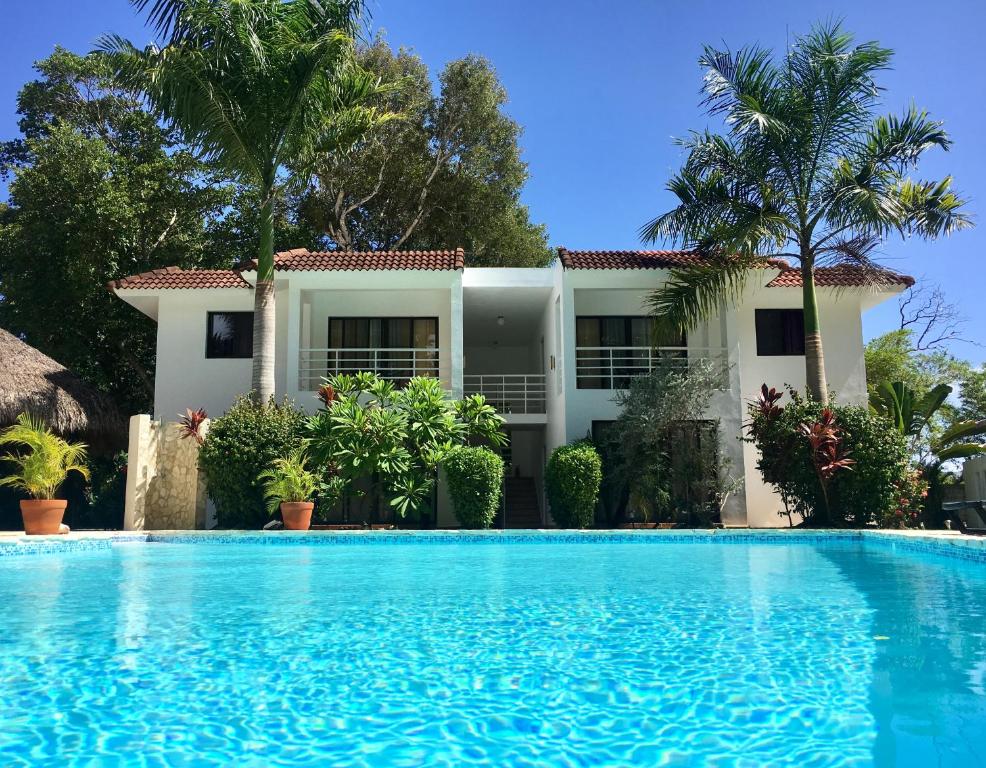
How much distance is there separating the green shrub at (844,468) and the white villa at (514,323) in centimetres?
132

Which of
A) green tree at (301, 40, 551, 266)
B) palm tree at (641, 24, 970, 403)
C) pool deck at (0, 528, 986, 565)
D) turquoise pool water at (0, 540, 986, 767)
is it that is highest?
green tree at (301, 40, 551, 266)

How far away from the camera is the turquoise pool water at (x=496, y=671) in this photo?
3396 millimetres

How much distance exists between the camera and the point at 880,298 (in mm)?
18297

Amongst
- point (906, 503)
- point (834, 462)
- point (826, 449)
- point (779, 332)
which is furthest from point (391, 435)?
point (779, 332)

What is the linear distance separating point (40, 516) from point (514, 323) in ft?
39.0

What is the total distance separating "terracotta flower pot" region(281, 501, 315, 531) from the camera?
45.8ft

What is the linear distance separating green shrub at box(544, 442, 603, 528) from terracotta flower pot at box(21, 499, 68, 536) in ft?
26.9

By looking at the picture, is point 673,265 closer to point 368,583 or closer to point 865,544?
point 865,544

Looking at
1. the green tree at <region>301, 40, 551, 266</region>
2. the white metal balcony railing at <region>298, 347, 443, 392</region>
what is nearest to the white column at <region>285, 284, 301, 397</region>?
the white metal balcony railing at <region>298, 347, 443, 392</region>

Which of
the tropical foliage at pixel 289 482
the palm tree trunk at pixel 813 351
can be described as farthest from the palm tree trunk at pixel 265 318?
the palm tree trunk at pixel 813 351

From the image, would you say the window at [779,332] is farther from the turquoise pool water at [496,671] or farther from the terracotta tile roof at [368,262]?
the turquoise pool water at [496,671]

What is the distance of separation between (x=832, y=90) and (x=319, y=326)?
11842mm

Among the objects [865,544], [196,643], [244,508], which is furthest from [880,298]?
[196,643]

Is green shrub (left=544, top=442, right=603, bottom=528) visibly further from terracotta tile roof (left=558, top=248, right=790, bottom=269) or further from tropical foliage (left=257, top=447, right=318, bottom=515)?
tropical foliage (left=257, top=447, right=318, bottom=515)
